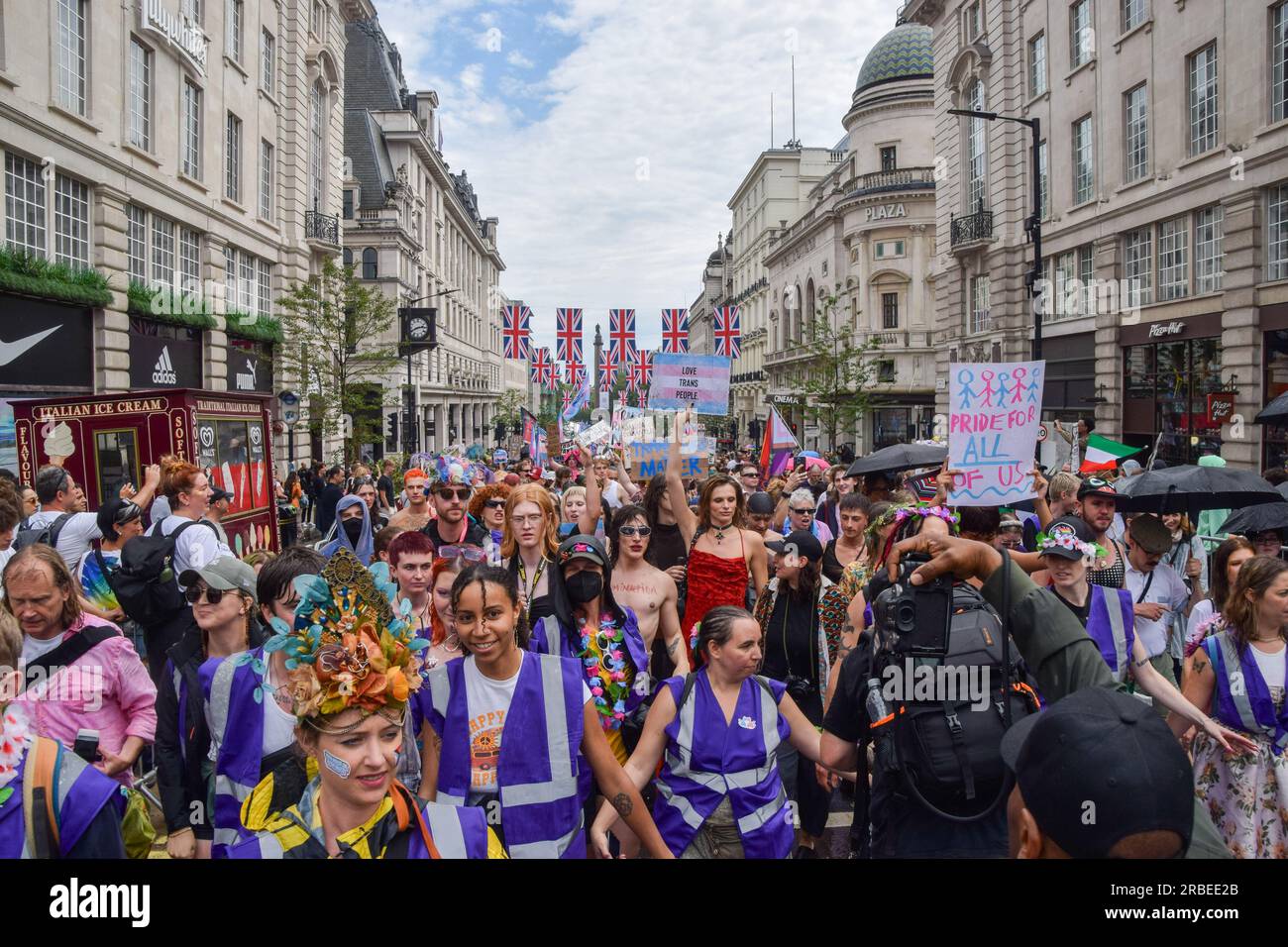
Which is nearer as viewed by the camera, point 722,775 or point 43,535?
point 722,775

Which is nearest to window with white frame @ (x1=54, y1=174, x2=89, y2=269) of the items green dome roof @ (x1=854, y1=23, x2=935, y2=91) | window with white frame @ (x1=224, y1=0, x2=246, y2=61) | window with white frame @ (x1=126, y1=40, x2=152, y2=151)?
window with white frame @ (x1=126, y1=40, x2=152, y2=151)

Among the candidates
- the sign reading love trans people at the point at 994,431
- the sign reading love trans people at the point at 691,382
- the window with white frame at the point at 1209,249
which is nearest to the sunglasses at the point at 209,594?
the sign reading love trans people at the point at 994,431

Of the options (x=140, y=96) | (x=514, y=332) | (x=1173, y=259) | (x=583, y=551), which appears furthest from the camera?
(x=514, y=332)

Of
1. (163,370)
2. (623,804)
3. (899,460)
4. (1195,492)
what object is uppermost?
(163,370)

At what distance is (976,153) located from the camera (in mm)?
30406

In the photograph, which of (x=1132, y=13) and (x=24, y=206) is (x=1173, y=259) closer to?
(x=1132, y=13)

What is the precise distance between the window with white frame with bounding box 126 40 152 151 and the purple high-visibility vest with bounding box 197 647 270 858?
1942cm

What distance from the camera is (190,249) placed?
72.9 feet

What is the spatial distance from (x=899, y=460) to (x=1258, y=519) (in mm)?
Answer: 2927

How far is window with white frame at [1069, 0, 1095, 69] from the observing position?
2338 centimetres

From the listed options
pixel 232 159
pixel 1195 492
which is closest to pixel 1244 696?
pixel 1195 492

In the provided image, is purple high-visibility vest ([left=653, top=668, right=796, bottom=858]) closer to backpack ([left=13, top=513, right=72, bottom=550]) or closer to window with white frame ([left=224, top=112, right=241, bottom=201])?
backpack ([left=13, top=513, right=72, bottom=550])

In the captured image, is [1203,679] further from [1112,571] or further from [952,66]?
[952,66]

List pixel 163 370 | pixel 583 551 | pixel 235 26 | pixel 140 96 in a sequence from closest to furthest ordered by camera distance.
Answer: pixel 583 551 → pixel 140 96 → pixel 163 370 → pixel 235 26
